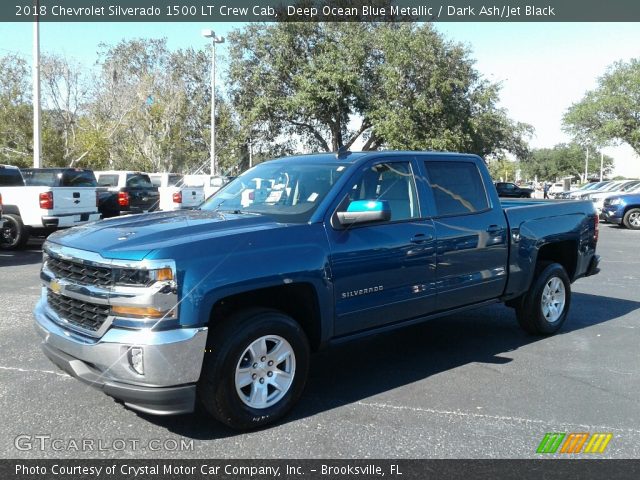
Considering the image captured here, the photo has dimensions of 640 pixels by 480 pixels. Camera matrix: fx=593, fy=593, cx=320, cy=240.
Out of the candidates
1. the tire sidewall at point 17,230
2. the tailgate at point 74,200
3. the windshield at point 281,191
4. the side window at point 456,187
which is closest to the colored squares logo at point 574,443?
the side window at point 456,187

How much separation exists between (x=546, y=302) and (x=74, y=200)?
1065cm

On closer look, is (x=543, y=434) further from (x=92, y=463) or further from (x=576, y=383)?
(x=92, y=463)

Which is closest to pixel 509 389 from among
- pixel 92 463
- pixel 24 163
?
pixel 92 463

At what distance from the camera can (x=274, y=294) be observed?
4188 millimetres

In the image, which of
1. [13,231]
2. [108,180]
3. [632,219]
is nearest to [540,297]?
[13,231]

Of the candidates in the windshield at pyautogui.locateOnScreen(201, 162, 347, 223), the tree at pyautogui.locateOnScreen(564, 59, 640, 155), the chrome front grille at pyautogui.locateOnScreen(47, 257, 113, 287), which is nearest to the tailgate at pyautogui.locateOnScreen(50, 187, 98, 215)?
the windshield at pyautogui.locateOnScreen(201, 162, 347, 223)

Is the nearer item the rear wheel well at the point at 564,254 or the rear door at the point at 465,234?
the rear door at the point at 465,234

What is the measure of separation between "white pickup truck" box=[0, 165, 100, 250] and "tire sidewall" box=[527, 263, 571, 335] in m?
10.1

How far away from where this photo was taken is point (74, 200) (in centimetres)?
1330

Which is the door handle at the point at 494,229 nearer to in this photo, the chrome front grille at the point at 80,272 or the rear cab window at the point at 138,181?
the chrome front grille at the point at 80,272

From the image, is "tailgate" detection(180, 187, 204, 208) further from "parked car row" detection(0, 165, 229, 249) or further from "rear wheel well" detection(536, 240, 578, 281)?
"rear wheel well" detection(536, 240, 578, 281)

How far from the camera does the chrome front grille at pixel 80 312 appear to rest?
3678 millimetres

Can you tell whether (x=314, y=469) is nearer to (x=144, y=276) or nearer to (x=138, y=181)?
(x=144, y=276)

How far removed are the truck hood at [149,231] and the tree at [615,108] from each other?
122 feet
